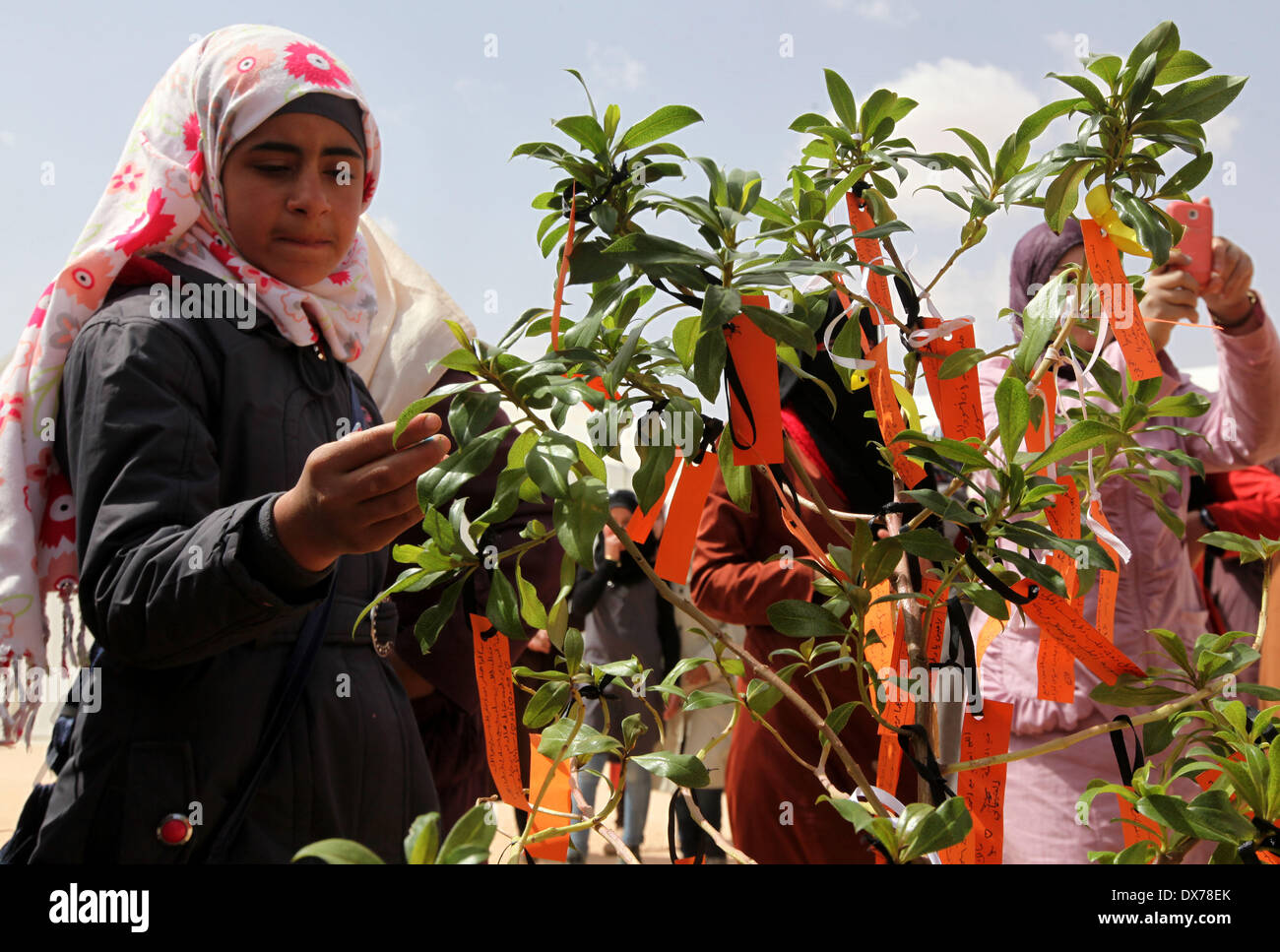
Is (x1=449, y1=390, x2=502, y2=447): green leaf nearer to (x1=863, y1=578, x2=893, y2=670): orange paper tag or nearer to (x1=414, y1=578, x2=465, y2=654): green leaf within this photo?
(x1=414, y1=578, x2=465, y2=654): green leaf

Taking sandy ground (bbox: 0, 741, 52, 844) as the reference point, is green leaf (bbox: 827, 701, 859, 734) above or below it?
above

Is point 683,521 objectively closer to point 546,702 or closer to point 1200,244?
point 546,702

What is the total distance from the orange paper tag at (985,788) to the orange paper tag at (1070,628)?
0.28 feet

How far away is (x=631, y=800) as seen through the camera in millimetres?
5188

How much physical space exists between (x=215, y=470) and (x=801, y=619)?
2.84 feet

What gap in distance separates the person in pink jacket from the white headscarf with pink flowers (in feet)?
4.20

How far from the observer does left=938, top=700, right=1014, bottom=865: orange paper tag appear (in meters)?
0.84

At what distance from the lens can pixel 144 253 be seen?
155 centimetres

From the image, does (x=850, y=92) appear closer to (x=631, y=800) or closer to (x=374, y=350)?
(x=374, y=350)

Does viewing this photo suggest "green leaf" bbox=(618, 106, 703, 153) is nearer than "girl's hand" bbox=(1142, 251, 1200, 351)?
Yes

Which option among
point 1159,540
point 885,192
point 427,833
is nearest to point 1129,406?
point 885,192

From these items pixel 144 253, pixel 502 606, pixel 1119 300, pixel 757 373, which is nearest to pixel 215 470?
pixel 144 253

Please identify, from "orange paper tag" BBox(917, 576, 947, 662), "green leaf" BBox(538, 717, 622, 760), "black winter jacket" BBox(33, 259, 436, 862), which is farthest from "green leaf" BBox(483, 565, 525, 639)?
"black winter jacket" BBox(33, 259, 436, 862)

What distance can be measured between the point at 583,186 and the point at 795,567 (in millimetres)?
1401
